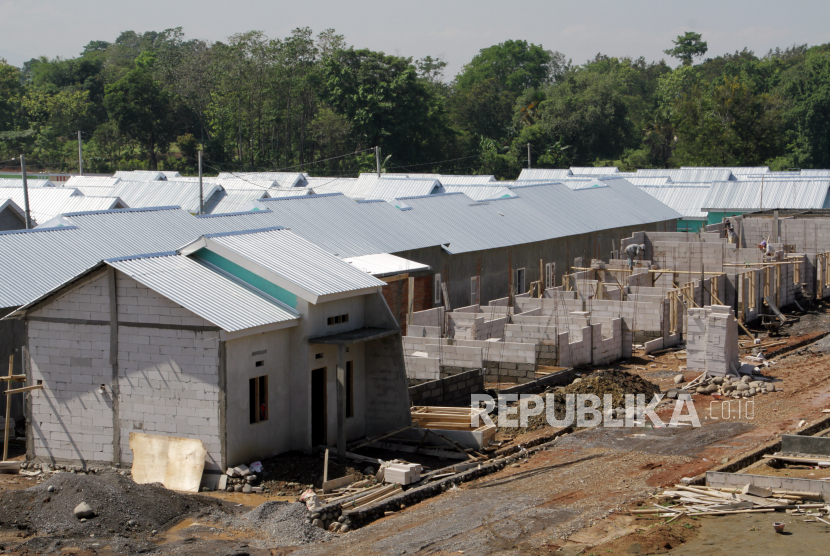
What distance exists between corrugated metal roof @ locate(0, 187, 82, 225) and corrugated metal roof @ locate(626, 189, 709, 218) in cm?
3201

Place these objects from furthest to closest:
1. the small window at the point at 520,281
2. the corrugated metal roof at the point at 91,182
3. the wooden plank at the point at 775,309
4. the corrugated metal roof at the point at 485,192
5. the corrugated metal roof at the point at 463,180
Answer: the corrugated metal roof at the point at 91,182
the corrugated metal roof at the point at 463,180
the corrugated metal roof at the point at 485,192
the small window at the point at 520,281
the wooden plank at the point at 775,309

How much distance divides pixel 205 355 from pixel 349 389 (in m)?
3.56

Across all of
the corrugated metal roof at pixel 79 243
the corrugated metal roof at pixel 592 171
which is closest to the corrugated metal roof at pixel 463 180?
the corrugated metal roof at pixel 592 171

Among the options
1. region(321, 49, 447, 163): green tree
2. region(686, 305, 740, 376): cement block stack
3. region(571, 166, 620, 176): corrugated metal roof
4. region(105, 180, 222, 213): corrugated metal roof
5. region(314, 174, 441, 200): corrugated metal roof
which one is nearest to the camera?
region(686, 305, 740, 376): cement block stack

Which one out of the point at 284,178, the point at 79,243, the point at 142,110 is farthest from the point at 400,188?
the point at 142,110

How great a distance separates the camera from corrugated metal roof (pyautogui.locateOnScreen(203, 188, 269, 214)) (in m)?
45.1

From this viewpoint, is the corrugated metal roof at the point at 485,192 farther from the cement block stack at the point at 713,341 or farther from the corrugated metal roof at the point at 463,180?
the cement block stack at the point at 713,341

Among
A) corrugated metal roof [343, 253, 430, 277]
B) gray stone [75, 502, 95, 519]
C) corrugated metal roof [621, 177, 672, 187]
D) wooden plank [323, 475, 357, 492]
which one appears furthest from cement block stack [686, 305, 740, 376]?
corrugated metal roof [621, 177, 672, 187]

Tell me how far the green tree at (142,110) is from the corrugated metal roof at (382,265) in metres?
59.5

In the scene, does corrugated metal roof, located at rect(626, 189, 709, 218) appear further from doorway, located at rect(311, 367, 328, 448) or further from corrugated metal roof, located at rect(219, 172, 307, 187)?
doorway, located at rect(311, 367, 328, 448)

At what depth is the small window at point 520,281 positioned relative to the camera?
123 ft

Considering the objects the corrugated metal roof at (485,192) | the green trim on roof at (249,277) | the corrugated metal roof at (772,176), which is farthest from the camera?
the corrugated metal roof at (772,176)

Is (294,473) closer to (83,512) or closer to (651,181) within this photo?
(83,512)

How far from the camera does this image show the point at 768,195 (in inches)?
2170
